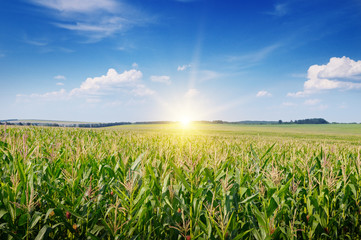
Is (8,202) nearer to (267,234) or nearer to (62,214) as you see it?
(62,214)

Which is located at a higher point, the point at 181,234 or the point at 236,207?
the point at 236,207

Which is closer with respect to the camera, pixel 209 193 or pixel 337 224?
pixel 209 193

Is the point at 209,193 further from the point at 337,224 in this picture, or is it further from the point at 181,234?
the point at 337,224

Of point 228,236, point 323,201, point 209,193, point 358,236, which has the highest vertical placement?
point 209,193

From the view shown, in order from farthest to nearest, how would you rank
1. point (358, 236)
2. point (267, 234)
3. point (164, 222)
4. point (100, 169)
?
point (100, 169)
point (358, 236)
point (164, 222)
point (267, 234)

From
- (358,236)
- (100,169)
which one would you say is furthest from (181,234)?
(358,236)

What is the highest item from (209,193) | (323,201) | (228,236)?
(209,193)

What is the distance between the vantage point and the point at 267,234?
7.76 feet

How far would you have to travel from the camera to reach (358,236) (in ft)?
10.4

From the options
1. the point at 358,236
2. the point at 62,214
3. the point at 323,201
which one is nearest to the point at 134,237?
the point at 62,214

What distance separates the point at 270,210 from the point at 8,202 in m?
2.85

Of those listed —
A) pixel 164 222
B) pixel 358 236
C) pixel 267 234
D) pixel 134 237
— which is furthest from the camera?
pixel 358 236

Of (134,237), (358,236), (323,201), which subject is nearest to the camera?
(134,237)

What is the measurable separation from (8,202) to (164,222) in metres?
1.70
